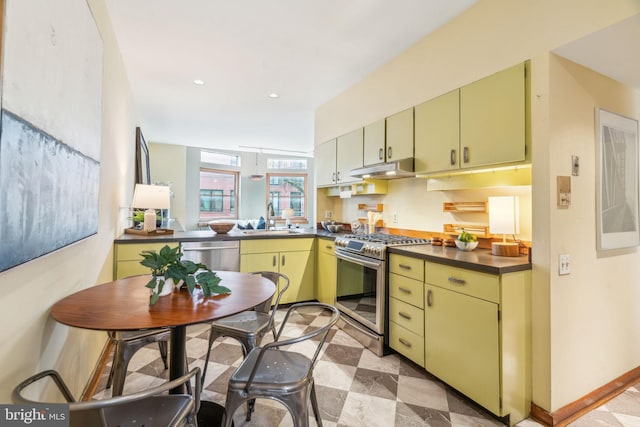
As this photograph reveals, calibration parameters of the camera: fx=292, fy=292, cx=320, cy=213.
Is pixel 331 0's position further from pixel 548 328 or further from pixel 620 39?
pixel 548 328

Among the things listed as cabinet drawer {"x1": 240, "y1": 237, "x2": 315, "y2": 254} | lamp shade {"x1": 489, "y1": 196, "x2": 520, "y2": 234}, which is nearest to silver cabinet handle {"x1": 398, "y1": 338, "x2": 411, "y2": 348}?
lamp shade {"x1": 489, "y1": 196, "x2": 520, "y2": 234}

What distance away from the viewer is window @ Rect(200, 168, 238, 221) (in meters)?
7.39

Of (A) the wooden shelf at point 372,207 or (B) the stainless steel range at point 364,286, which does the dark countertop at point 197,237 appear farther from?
(A) the wooden shelf at point 372,207

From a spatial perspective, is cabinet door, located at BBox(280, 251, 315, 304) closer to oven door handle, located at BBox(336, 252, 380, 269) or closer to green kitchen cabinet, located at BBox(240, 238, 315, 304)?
green kitchen cabinet, located at BBox(240, 238, 315, 304)

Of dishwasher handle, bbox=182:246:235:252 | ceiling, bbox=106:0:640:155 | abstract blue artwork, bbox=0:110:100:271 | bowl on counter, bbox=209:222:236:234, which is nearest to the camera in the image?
abstract blue artwork, bbox=0:110:100:271

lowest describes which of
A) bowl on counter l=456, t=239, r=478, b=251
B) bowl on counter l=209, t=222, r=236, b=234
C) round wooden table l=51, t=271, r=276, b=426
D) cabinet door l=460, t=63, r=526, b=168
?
round wooden table l=51, t=271, r=276, b=426

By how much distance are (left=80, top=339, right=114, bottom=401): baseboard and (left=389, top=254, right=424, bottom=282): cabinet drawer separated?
2.22 metres

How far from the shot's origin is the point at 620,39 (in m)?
1.56

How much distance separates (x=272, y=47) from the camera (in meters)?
2.66

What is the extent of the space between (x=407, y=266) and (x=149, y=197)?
2.54m

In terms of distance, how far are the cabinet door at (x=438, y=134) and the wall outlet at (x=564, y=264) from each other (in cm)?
86

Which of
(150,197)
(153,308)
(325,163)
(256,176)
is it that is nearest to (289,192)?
→ (256,176)

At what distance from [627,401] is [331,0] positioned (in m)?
3.29

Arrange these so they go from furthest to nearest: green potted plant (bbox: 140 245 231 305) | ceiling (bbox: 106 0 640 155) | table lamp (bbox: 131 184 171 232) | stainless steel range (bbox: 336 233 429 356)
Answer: table lamp (bbox: 131 184 171 232) < stainless steel range (bbox: 336 233 429 356) < ceiling (bbox: 106 0 640 155) < green potted plant (bbox: 140 245 231 305)
